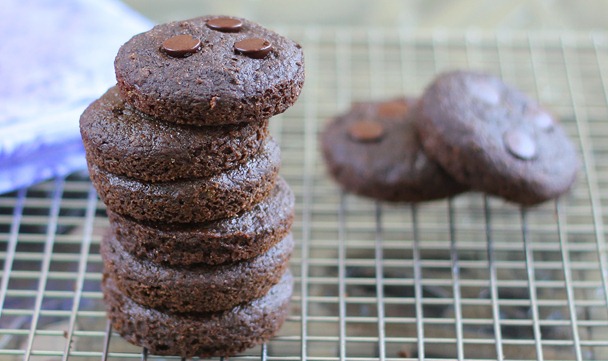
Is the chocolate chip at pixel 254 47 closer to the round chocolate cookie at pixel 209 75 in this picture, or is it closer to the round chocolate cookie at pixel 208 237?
the round chocolate cookie at pixel 209 75

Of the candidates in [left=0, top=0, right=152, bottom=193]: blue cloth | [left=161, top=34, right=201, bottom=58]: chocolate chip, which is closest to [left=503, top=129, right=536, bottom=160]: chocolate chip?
[left=161, top=34, right=201, bottom=58]: chocolate chip

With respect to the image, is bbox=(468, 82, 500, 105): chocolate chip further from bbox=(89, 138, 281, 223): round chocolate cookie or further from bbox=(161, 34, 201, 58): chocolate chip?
bbox=(161, 34, 201, 58): chocolate chip

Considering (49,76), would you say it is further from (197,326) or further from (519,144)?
(519,144)

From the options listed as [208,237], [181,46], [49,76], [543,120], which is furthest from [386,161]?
[49,76]

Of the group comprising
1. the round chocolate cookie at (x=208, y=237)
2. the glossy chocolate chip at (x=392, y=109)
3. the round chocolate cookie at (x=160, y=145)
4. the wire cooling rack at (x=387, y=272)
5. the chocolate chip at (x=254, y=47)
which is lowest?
the wire cooling rack at (x=387, y=272)

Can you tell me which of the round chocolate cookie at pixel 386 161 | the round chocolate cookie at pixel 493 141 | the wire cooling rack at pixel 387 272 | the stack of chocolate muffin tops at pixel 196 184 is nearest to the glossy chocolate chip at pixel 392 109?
the round chocolate cookie at pixel 386 161

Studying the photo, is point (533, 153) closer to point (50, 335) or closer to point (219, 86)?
point (219, 86)

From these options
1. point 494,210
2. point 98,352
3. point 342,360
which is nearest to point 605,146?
point 494,210
